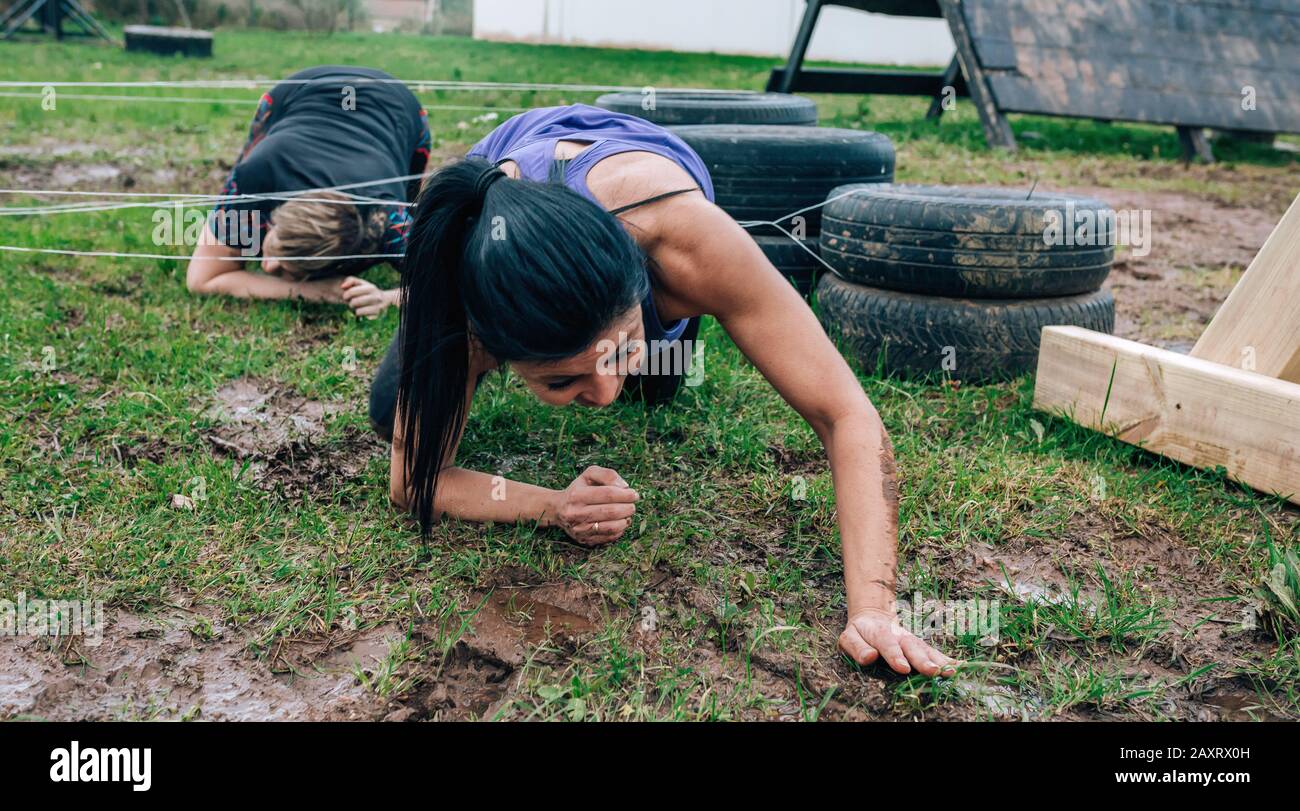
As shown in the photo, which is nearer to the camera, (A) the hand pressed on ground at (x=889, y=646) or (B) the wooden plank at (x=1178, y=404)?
(A) the hand pressed on ground at (x=889, y=646)

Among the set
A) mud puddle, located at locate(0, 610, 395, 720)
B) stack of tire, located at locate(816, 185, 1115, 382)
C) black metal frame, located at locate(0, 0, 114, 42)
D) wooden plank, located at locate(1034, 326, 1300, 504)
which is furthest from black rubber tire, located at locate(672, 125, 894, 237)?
black metal frame, located at locate(0, 0, 114, 42)

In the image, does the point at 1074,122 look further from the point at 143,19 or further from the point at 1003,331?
the point at 143,19

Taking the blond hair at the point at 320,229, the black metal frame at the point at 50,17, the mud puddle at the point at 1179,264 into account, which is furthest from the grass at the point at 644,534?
the black metal frame at the point at 50,17

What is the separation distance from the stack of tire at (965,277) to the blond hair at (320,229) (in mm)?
1697

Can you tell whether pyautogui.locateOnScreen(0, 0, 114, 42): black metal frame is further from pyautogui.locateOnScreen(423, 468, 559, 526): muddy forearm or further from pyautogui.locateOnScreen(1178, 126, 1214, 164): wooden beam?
pyautogui.locateOnScreen(423, 468, 559, 526): muddy forearm

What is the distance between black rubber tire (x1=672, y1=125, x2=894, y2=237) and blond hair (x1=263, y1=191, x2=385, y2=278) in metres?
1.25

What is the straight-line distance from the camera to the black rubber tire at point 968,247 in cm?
308

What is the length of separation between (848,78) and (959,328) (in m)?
6.39

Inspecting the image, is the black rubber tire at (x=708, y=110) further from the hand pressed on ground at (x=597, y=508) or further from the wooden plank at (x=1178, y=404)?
the hand pressed on ground at (x=597, y=508)

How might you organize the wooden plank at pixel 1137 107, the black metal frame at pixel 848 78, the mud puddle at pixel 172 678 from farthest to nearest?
the black metal frame at pixel 848 78, the wooden plank at pixel 1137 107, the mud puddle at pixel 172 678

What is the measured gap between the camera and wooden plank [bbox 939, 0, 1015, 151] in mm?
7547

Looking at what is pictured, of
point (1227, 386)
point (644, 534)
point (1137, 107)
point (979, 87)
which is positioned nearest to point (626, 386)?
point (644, 534)

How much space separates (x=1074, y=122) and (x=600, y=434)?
9076mm

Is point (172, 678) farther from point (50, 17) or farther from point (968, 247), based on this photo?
point (50, 17)
